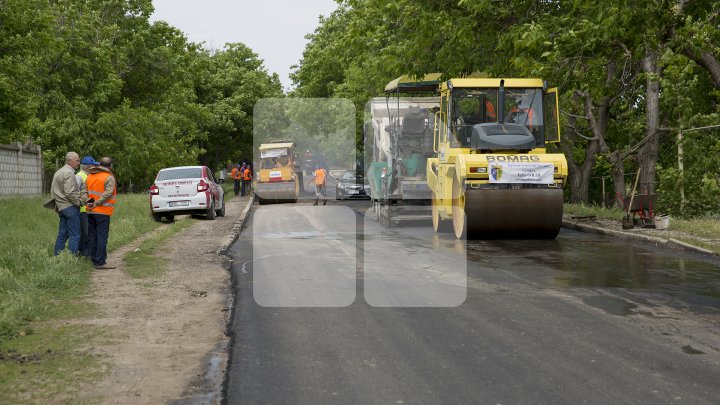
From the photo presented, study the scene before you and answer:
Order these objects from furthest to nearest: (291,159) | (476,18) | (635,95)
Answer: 1. (291,159)
2. (635,95)
3. (476,18)

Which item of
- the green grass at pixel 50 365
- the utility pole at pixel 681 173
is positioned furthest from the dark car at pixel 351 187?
the green grass at pixel 50 365

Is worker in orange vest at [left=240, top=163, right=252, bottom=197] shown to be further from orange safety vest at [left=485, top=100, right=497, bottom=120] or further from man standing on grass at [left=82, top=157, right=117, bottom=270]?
man standing on grass at [left=82, top=157, right=117, bottom=270]

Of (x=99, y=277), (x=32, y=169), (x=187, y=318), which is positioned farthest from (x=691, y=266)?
(x=32, y=169)

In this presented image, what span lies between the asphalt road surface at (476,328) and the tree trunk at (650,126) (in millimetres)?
9990

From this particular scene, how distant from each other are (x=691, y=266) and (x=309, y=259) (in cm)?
578

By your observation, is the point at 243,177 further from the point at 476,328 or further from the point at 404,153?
the point at 476,328

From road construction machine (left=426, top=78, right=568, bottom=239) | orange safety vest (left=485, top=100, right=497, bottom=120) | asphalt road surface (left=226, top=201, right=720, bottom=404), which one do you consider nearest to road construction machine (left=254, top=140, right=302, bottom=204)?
road construction machine (left=426, top=78, right=568, bottom=239)

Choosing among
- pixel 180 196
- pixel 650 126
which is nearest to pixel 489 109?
pixel 650 126

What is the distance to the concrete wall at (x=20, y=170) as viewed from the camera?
81.6ft

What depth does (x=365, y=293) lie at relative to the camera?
985cm

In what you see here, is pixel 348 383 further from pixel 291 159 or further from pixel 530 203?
pixel 291 159

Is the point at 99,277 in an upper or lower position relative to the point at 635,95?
lower

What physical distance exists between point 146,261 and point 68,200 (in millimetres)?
1688

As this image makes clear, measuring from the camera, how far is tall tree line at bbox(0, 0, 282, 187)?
22.1 metres
